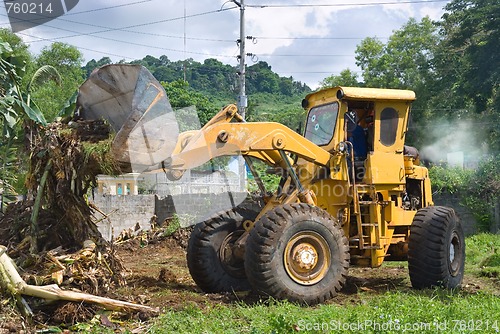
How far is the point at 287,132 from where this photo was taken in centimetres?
829

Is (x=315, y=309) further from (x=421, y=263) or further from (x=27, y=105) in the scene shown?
(x=27, y=105)

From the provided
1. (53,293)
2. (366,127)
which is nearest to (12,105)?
(53,293)

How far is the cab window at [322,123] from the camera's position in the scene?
9.09 metres

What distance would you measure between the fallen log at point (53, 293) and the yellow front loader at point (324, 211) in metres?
1.62

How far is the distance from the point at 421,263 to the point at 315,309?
226 centimetres

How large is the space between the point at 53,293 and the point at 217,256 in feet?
8.87

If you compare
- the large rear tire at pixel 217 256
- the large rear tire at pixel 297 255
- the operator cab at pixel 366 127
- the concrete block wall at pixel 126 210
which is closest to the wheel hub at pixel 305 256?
the large rear tire at pixel 297 255

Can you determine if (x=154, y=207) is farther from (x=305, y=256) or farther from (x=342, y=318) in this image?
(x=342, y=318)

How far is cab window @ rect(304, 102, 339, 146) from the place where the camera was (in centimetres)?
909

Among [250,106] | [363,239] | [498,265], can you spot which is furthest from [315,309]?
[250,106]

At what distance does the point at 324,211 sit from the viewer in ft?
26.3

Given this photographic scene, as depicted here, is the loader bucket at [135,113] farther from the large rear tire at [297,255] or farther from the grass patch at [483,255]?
the grass patch at [483,255]

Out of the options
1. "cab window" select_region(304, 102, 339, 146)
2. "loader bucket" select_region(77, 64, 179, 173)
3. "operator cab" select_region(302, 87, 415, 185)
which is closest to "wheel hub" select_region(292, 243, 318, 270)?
"operator cab" select_region(302, 87, 415, 185)

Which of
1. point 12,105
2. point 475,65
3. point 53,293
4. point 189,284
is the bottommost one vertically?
point 189,284
